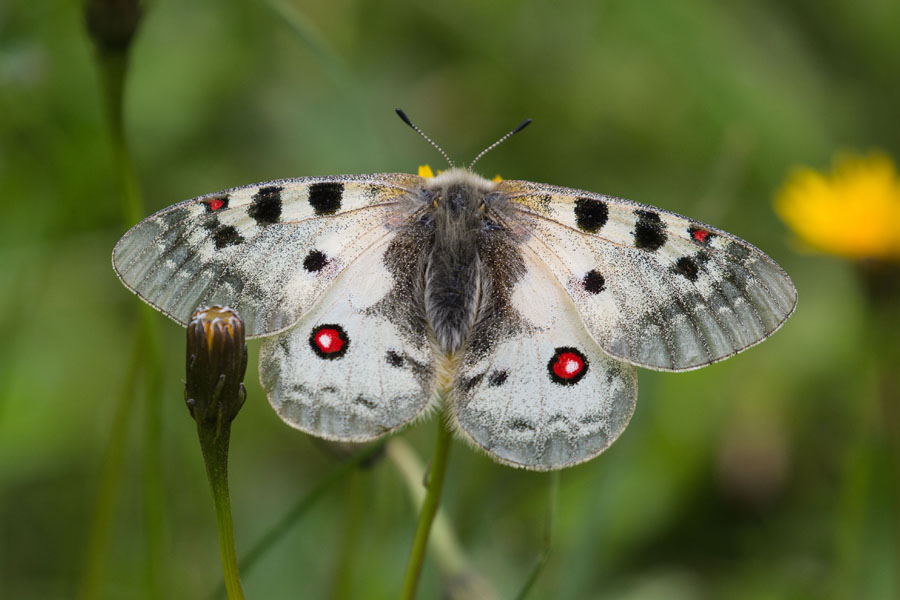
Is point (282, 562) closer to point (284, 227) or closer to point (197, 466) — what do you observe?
point (197, 466)

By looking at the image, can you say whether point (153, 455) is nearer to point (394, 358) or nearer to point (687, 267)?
point (394, 358)

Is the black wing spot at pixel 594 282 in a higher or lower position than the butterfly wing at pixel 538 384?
higher

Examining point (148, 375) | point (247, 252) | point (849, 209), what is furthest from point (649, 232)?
point (849, 209)

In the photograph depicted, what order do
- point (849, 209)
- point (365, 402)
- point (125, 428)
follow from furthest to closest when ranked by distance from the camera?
point (849, 209) → point (125, 428) → point (365, 402)

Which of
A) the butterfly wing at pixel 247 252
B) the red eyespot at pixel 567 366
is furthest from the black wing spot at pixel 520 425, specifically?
the butterfly wing at pixel 247 252

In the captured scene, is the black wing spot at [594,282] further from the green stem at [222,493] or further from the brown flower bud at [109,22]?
the brown flower bud at [109,22]

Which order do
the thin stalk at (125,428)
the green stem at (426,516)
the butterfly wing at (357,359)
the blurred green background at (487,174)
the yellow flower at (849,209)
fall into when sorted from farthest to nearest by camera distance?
the yellow flower at (849,209) → the blurred green background at (487,174) → the thin stalk at (125,428) → the butterfly wing at (357,359) → the green stem at (426,516)

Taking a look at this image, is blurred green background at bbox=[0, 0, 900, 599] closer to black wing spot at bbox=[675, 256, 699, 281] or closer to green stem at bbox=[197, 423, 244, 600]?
green stem at bbox=[197, 423, 244, 600]
